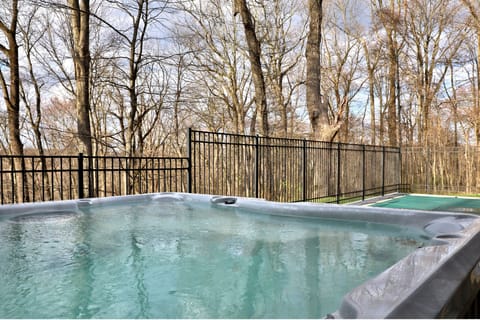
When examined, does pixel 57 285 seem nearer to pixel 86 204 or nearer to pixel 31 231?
pixel 31 231

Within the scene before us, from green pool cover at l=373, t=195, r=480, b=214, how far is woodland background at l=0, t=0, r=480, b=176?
2257 millimetres

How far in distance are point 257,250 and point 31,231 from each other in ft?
6.05

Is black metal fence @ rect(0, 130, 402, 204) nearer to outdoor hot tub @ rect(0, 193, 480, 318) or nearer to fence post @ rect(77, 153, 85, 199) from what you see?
fence post @ rect(77, 153, 85, 199)

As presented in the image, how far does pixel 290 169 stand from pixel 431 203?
165 inches

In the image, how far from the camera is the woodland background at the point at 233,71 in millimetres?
8359

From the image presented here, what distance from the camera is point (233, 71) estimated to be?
467 inches

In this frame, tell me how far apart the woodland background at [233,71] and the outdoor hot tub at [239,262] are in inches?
186

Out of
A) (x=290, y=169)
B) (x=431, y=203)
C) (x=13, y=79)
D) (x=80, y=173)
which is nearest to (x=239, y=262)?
(x=80, y=173)

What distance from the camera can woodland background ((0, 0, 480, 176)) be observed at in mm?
8359

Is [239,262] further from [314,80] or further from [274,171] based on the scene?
[314,80]

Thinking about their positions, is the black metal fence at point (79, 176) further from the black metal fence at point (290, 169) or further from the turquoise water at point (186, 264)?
the turquoise water at point (186, 264)

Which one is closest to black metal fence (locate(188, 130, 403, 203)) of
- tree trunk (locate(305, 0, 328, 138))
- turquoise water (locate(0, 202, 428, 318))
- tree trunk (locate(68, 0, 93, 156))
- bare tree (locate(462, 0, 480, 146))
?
tree trunk (locate(305, 0, 328, 138))

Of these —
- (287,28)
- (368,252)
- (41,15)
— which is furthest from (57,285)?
(287,28)

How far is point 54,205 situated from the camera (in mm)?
3422
